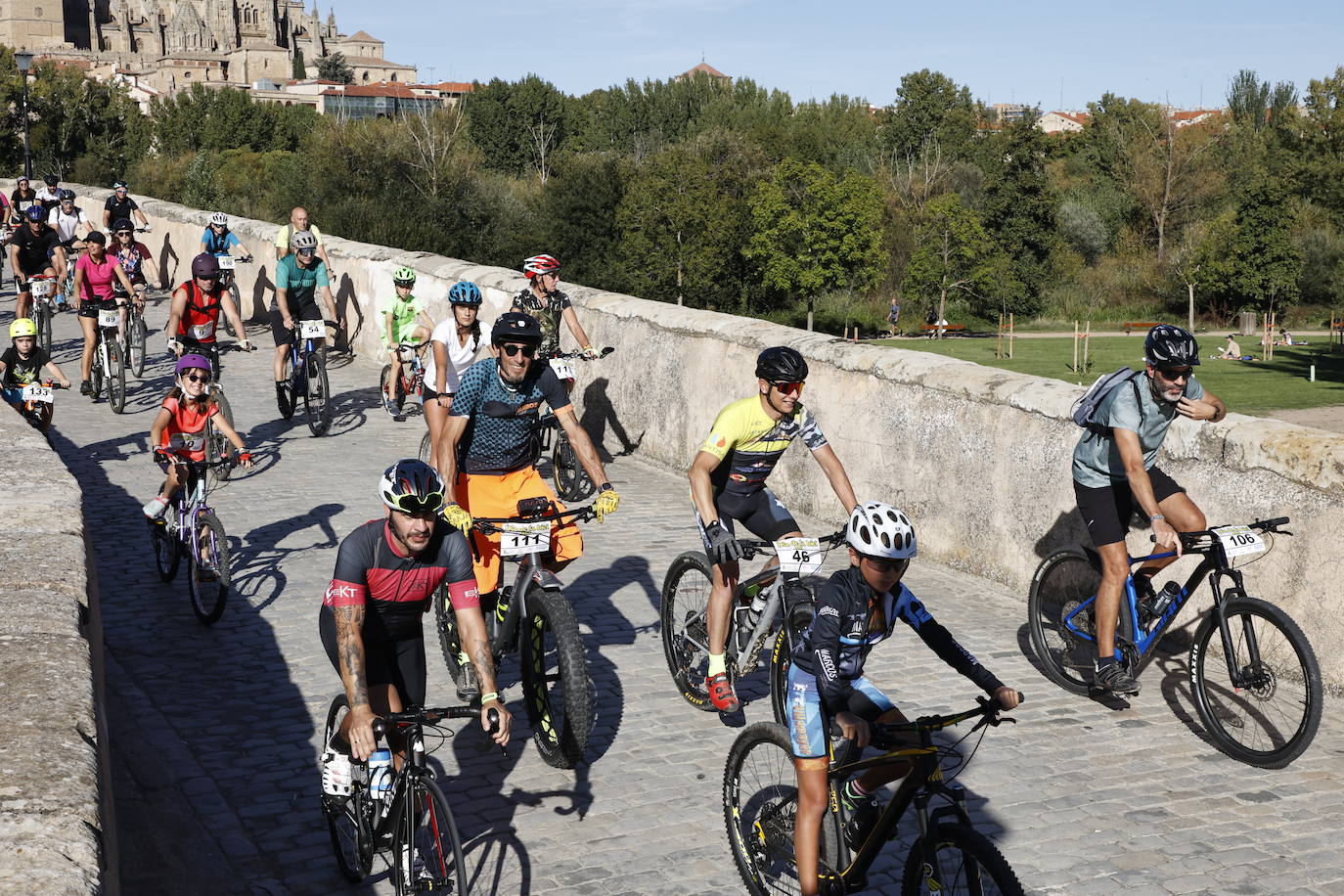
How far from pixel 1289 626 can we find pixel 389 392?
10.6m

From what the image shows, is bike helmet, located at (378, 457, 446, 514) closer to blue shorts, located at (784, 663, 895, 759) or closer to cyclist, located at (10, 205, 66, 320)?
blue shorts, located at (784, 663, 895, 759)

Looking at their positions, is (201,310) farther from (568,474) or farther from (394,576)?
(394,576)

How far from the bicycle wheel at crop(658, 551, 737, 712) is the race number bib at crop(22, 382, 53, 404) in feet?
21.4

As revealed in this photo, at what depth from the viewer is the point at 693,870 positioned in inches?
207

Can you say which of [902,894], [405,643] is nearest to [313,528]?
[405,643]

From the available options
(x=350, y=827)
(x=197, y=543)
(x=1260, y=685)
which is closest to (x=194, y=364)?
(x=197, y=543)

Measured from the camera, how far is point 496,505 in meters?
7.04

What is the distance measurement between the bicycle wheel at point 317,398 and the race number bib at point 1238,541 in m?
9.65

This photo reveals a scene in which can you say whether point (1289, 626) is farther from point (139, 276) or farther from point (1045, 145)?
point (1045, 145)

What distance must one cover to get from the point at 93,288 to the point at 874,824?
13.3 m

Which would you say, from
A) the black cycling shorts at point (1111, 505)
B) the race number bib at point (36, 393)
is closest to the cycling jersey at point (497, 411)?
the black cycling shorts at point (1111, 505)

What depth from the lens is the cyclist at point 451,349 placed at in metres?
10.0

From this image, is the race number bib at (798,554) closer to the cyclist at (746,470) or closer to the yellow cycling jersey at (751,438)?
the cyclist at (746,470)

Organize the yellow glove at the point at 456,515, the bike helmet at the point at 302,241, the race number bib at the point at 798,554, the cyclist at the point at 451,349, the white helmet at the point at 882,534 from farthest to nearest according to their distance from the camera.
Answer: the bike helmet at the point at 302,241
the cyclist at the point at 451,349
the race number bib at the point at 798,554
the yellow glove at the point at 456,515
the white helmet at the point at 882,534
